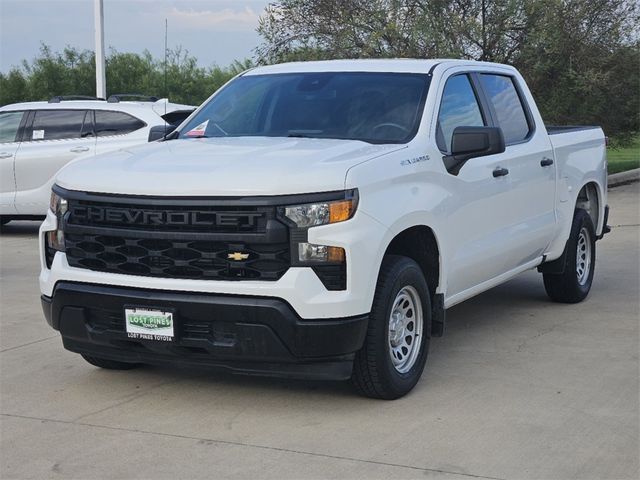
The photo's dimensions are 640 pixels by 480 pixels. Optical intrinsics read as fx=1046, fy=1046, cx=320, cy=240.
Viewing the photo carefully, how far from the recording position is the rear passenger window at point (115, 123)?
43.8ft

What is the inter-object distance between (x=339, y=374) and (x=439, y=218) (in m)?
1.23

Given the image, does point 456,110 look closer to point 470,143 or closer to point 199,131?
point 470,143

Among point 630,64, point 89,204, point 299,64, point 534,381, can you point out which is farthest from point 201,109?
point 630,64

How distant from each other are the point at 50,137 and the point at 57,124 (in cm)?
19

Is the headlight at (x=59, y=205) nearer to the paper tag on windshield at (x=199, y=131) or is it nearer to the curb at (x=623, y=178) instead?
the paper tag on windshield at (x=199, y=131)

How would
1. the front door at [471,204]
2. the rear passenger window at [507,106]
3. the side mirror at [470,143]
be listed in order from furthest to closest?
the rear passenger window at [507,106] < the front door at [471,204] < the side mirror at [470,143]

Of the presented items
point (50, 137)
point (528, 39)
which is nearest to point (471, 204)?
point (50, 137)

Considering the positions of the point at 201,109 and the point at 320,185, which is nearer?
the point at 320,185

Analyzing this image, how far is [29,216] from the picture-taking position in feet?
44.3

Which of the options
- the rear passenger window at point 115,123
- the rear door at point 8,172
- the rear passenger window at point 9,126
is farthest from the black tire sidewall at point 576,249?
the rear passenger window at point 9,126

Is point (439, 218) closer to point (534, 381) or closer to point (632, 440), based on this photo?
point (534, 381)

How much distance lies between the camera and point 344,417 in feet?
17.6

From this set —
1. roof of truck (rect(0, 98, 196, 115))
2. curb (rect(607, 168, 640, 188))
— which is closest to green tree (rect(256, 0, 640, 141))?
curb (rect(607, 168, 640, 188))

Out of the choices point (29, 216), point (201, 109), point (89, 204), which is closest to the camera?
point (89, 204)
